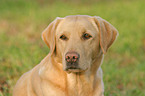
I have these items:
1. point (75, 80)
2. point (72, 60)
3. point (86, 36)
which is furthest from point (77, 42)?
point (75, 80)

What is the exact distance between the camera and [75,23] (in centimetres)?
380

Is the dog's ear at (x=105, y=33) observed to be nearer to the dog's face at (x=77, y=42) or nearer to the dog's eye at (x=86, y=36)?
the dog's face at (x=77, y=42)

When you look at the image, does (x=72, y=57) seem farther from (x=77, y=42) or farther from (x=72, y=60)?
(x=77, y=42)

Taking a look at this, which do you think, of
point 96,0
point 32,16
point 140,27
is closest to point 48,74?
point 140,27

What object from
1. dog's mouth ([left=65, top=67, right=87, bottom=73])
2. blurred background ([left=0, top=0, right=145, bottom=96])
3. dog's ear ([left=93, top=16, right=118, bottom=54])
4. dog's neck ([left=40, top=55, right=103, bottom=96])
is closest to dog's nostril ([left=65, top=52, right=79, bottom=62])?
dog's mouth ([left=65, top=67, right=87, bottom=73])

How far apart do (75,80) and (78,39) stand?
598mm

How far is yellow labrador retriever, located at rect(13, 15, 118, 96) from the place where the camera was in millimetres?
3730

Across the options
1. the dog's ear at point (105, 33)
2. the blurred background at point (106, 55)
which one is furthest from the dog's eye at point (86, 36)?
the blurred background at point (106, 55)

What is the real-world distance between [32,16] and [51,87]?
26.0ft

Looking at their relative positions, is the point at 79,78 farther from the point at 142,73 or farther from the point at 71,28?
the point at 142,73

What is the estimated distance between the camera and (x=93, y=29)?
388 cm

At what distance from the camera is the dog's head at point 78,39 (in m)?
3.62

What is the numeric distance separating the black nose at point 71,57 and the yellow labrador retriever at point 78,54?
0.14 feet

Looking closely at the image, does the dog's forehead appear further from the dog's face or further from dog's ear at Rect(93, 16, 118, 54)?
dog's ear at Rect(93, 16, 118, 54)
